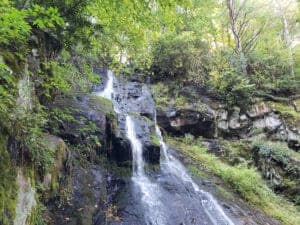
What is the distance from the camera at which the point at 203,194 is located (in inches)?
380

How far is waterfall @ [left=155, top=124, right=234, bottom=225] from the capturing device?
8.54 m

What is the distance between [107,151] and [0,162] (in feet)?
20.9

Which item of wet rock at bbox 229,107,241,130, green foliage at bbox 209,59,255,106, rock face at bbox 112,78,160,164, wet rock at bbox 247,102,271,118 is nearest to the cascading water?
rock face at bbox 112,78,160,164

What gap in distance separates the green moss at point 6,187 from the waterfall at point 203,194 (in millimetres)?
5524

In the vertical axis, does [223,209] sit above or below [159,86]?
below

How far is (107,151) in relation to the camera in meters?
10.2

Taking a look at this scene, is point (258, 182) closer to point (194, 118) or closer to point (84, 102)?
point (194, 118)

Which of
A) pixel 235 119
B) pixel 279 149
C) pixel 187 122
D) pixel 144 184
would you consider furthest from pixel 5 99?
pixel 235 119

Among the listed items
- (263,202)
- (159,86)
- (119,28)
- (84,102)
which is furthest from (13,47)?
(159,86)

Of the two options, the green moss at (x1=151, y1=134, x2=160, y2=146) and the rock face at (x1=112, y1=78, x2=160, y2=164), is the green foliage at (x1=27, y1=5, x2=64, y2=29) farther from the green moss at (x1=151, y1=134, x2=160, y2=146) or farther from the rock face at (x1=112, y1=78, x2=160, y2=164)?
the green moss at (x1=151, y1=134, x2=160, y2=146)

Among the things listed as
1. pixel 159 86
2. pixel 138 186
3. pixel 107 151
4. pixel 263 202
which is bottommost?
pixel 263 202

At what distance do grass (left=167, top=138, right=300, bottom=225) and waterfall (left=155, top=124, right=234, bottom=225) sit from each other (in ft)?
3.72

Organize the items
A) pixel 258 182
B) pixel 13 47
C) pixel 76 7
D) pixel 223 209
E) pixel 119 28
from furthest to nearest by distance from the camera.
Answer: pixel 258 182, pixel 223 209, pixel 119 28, pixel 76 7, pixel 13 47

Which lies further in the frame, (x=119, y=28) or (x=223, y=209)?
(x=223, y=209)
